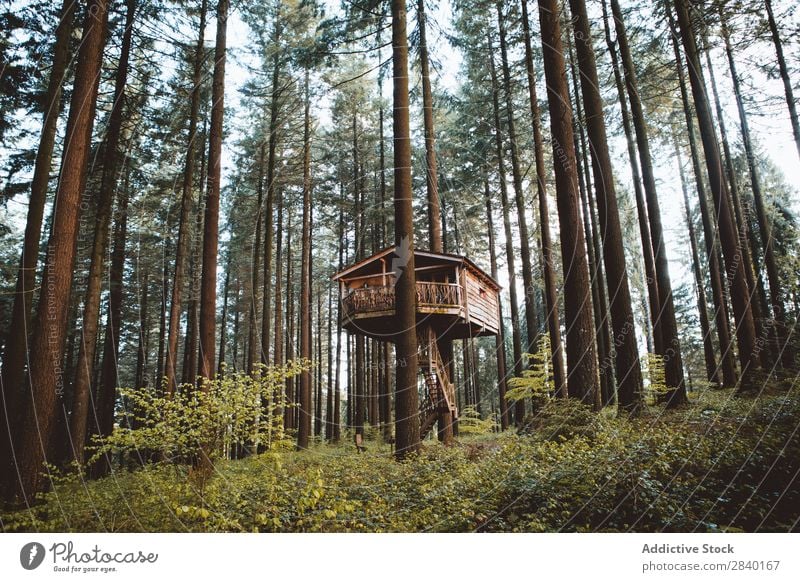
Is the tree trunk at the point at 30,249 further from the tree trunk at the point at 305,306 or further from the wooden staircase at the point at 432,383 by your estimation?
the wooden staircase at the point at 432,383

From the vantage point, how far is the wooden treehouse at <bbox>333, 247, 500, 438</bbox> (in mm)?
14219

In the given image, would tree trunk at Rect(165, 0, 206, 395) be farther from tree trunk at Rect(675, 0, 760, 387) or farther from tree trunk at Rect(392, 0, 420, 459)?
tree trunk at Rect(675, 0, 760, 387)

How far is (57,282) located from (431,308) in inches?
395

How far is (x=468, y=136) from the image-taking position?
65.8 feet

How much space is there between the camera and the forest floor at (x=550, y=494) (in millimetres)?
3730

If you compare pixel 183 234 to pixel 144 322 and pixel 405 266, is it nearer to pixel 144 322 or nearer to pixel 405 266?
pixel 405 266

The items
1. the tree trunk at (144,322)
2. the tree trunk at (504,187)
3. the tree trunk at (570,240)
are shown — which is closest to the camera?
the tree trunk at (570,240)

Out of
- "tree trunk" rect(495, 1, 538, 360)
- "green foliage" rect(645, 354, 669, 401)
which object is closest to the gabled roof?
"tree trunk" rect(495, 1, 538, 360)

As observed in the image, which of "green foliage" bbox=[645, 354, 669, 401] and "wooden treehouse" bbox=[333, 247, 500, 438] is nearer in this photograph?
"wooden treehouse" bbox=[333, 247, 500, 438]

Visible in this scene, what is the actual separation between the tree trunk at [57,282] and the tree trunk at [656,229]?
12.9m

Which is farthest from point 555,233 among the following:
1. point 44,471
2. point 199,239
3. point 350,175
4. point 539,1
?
point 44,471

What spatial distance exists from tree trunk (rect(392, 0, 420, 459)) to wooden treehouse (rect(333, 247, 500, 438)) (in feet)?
13.4

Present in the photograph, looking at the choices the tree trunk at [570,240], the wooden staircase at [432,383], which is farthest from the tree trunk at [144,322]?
the tree trunk at [570,240]
